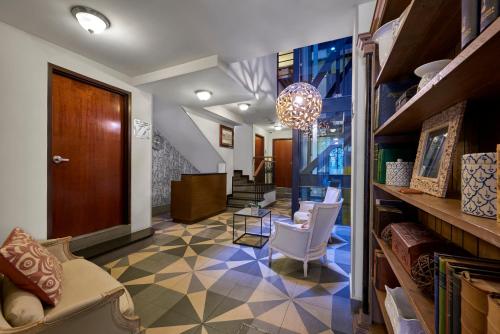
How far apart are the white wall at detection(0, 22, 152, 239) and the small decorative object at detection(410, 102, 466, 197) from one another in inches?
128

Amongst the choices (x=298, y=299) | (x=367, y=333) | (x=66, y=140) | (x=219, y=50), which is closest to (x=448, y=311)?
(x=367, y=333)

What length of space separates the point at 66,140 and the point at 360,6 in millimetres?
3394

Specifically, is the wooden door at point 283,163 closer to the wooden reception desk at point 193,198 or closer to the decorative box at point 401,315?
the wooden reception desk at point 193,198

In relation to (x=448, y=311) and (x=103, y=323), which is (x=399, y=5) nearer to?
(x=448, y=311)

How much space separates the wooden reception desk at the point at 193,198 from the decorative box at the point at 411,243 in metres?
3.59

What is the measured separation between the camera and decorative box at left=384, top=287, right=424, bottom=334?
783mm

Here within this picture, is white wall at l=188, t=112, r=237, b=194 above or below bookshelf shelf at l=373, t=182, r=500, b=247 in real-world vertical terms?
above

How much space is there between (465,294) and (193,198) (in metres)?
4.00

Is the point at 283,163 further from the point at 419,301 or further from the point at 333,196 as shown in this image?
the point at 419,301

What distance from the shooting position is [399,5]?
3.79ft

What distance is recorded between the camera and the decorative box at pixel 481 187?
0.47 meters

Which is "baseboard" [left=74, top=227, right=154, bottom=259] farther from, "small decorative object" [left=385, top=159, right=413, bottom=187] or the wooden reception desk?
"small decorative object" [left=385, top=159, right=413, bottom=187]

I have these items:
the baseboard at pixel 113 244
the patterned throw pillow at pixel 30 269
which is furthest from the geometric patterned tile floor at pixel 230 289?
the patterned throw pillow at pixel 30 269

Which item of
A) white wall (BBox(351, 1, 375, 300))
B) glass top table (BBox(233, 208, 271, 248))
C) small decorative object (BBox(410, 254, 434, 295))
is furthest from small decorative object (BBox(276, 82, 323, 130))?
small decorative object (BBox(410, 254, 434, 295))
